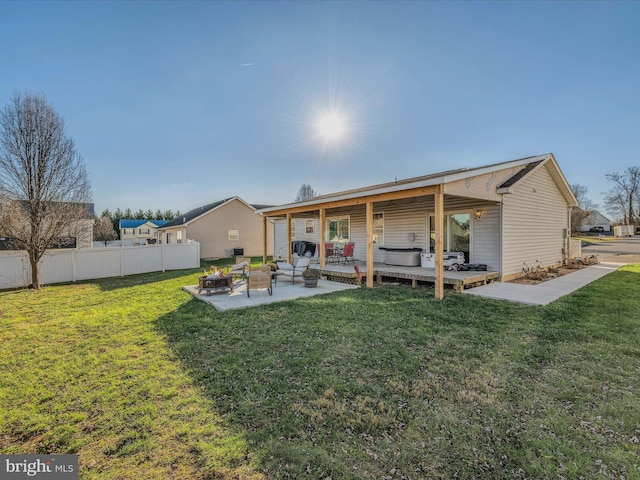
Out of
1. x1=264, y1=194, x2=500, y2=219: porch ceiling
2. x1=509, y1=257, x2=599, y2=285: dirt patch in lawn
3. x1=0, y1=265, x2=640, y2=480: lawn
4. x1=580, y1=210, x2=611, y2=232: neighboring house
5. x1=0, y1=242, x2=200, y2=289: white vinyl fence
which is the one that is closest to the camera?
x1=0, y1=265, x2=640, y2=480: lawn

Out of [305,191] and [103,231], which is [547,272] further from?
[103,231]

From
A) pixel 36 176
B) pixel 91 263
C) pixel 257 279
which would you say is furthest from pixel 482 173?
pixel 91 263

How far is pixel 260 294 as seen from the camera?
8266 mm

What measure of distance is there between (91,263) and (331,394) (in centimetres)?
1347

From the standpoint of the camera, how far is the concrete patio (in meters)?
7.20

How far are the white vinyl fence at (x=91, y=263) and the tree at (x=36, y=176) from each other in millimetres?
1060

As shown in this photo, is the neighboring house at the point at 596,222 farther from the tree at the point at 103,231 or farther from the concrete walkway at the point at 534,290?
the tree at the point at 103,231

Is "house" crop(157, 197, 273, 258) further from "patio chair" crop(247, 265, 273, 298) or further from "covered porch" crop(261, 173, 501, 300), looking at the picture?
"patio chair" crop(247, 265, 273, 298)

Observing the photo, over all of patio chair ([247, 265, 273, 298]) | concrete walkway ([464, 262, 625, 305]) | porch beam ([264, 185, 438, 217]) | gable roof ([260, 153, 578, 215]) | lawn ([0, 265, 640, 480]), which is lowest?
lawn ([0, 265, 640, 480])

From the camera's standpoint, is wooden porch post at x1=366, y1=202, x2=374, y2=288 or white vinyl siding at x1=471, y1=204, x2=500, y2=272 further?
white vinyl siding at x1=471, y1=204, x2=500, y2=272

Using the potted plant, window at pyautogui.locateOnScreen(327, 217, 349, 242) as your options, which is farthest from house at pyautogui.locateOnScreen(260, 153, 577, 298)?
the potted plant

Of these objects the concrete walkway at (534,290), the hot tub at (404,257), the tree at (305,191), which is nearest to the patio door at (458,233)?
the hot tub at (404,257)

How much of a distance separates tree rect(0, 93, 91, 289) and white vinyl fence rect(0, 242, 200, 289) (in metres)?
1.06

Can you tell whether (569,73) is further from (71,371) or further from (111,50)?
(71,371)
